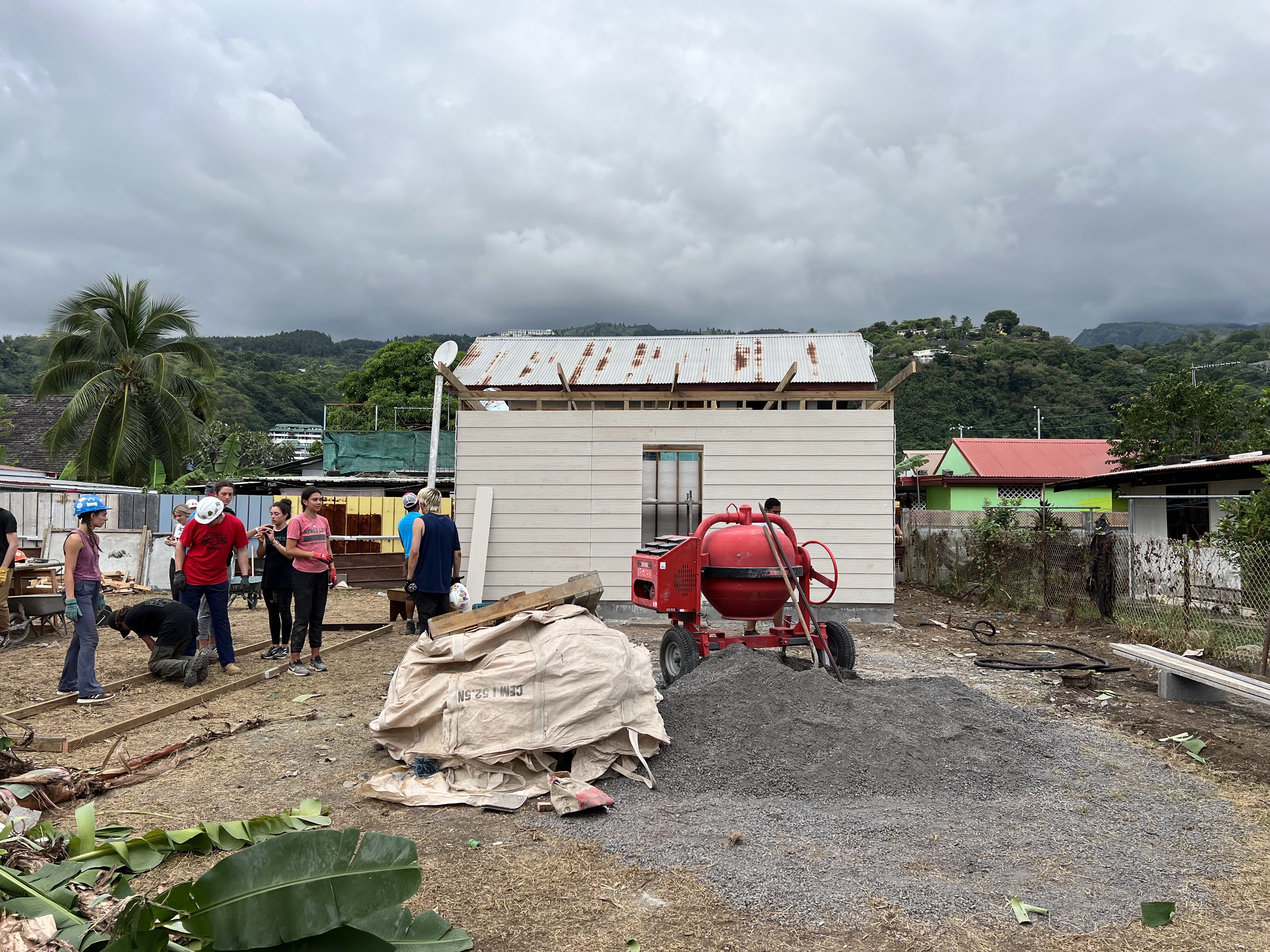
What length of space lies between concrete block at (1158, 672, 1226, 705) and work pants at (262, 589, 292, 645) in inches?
339

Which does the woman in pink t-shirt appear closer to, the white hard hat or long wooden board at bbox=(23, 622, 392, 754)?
long wooden board at bbox=(23, 622, 392, 754)

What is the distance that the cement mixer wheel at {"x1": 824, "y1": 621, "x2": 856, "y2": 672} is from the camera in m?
7.55

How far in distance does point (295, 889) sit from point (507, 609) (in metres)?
3.09

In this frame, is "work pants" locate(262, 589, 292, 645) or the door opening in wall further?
the door opening in wall

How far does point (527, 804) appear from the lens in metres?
4.66

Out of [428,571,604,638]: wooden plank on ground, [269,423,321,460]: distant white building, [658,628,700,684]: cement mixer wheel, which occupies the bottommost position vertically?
[658,628,700,684]: cement mixer wheel

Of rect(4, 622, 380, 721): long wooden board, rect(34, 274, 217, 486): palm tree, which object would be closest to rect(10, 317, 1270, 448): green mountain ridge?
rect(34, 274, 217, 486): palm tree

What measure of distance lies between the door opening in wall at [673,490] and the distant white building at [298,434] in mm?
42606

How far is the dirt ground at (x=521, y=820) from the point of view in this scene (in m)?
3.23

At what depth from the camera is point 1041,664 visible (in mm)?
9086

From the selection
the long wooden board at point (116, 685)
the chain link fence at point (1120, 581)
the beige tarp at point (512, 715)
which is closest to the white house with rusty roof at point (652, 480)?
the long wooden board at point (116, 685)

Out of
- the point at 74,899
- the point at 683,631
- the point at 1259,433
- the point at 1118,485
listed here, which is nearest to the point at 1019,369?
the point at 1118,485

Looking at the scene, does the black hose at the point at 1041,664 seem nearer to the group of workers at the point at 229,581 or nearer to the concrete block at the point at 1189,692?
the concrete block at the point at 1189,692

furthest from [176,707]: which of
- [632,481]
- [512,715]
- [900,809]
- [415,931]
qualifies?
[632,481]
